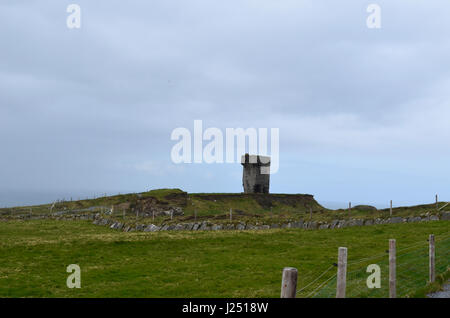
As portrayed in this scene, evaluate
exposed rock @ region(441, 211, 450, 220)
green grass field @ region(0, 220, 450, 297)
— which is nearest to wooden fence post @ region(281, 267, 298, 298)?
green grass field @ region(0, 220, 450, 297)

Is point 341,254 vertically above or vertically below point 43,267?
above

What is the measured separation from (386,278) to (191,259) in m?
12.0

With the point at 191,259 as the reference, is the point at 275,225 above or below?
above

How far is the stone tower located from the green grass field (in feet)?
126

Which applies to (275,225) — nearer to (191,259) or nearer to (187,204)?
(191,259)

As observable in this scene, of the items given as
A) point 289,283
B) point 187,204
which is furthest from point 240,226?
point 289,283

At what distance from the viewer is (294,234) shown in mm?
33156

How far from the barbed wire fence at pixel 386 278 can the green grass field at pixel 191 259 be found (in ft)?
0.54

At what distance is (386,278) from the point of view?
1559 centimetres

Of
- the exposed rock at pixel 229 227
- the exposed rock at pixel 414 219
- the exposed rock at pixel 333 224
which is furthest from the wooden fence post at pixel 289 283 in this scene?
the exposed rock at pixel 414 219
